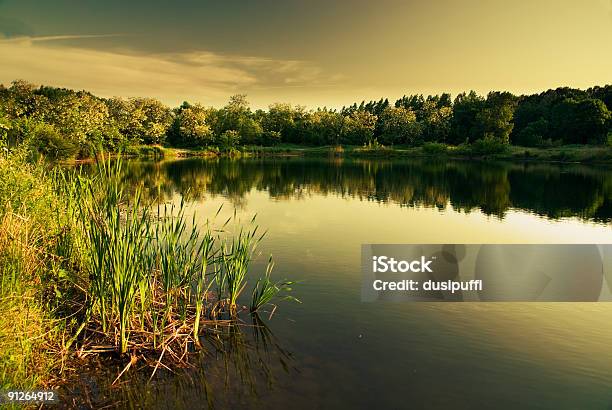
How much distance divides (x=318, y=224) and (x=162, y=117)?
3842 inches

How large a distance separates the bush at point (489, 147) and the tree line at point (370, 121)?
721 millimetres

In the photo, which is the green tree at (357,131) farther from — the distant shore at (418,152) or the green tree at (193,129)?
the green tree at (193,129)

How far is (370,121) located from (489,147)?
1586 inches

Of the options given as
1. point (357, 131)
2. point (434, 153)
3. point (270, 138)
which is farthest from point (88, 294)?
point (357, 131)

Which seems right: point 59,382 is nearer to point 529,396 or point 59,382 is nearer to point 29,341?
point 29,341

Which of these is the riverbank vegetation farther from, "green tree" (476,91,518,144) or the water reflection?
"green tree" (476,91,518,144)

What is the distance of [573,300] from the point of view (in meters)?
13.0

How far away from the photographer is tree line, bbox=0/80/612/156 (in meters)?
90.7

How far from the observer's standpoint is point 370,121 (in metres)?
122

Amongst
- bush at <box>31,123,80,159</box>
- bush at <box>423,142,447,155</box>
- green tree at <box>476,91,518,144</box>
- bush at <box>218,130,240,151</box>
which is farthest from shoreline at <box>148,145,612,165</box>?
bush at <box>31,123,80,159</box>

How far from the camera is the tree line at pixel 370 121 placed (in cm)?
9069

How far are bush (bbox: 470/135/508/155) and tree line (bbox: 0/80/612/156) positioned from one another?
721 mm

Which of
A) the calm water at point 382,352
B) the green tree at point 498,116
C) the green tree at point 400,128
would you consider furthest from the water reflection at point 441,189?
the green tree at point 400,128

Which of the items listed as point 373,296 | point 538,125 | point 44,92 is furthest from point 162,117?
point 373,296
